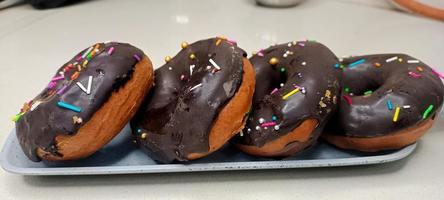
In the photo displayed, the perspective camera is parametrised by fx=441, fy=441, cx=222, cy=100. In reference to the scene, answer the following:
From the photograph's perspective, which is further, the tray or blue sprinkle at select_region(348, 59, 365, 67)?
blue sprinkle at select_region(348, 59, 365, 67)

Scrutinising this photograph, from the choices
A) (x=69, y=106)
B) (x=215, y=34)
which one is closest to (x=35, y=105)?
(x=69, y=106)

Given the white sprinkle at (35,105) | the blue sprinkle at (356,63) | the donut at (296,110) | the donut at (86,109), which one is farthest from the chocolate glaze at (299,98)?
the white sprinkle at (35,105)

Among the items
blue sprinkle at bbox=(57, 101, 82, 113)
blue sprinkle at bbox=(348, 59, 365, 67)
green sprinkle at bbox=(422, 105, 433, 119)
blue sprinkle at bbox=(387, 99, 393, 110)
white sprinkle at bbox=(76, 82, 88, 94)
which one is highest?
white sprinkle at bbox=(76, 82, 88, 94)

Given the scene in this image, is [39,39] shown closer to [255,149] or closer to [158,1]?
[158,1]

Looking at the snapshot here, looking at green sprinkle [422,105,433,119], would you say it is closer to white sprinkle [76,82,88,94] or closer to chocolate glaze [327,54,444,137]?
chocolate glaze [327,54,444,137]

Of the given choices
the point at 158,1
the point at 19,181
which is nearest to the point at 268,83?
the point at 19,181

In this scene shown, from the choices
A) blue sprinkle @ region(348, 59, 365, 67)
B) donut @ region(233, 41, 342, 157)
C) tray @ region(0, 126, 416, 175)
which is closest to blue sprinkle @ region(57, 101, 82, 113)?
tray @ region(0, 126, 416, 175)
